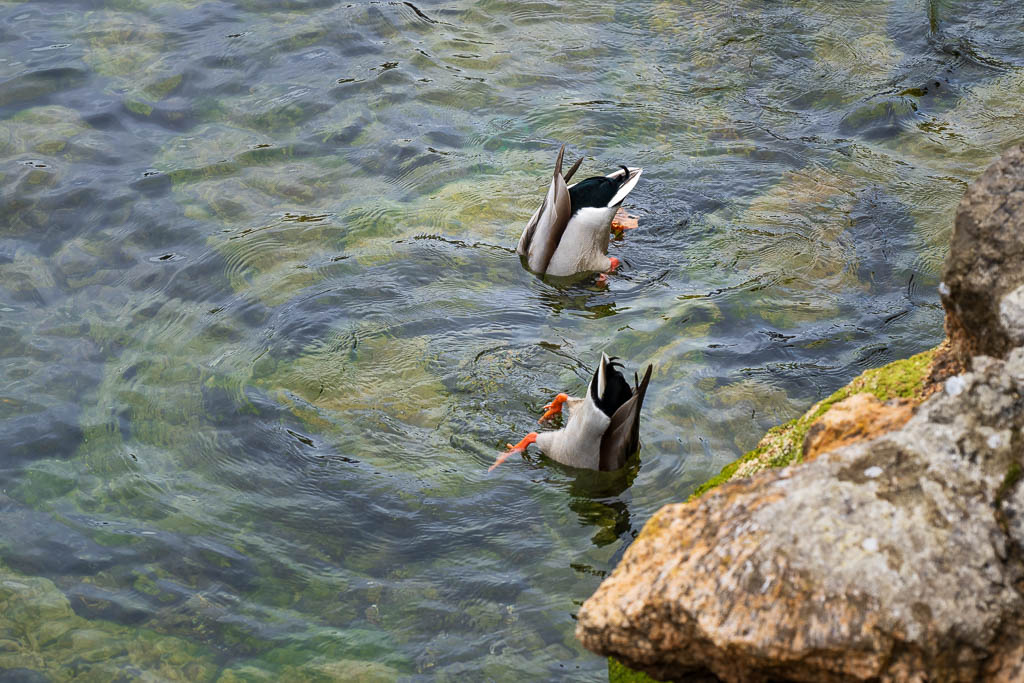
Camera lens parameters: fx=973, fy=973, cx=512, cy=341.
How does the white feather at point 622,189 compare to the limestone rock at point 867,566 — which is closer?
the limestone rock at point 867,566

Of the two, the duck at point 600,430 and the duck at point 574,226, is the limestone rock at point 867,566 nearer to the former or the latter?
the duck at point 600,430

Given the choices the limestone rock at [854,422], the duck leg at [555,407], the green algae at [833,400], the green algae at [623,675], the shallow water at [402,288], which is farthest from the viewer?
the duck leg at [555,407]

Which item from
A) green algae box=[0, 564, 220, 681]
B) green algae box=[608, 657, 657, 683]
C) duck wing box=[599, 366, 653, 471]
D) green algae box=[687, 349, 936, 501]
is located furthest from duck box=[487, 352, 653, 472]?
green algae box=[0, 564, 220, 681]

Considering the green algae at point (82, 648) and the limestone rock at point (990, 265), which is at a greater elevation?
the limestone rock at point (990, 265)

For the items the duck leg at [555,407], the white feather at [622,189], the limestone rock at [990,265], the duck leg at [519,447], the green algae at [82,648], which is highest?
the limestone rock at [990,265]

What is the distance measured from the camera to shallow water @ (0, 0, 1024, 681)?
496 cm

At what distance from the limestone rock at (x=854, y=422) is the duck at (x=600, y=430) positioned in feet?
6.60

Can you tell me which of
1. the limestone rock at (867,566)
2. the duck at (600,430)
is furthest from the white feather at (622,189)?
the limestone rock at (867,566)

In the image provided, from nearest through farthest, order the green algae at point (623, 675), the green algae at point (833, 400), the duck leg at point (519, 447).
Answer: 1. the green algae at point (833, 400)
2. the green algae at point (623, 675)
3. the duck leg at point (519, 447)

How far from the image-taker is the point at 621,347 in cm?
668

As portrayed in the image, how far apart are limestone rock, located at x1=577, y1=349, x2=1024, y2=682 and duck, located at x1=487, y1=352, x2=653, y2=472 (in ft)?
8.35

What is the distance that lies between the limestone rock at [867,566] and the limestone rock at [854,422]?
0.19 m

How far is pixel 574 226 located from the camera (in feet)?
24.9

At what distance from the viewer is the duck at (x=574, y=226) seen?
7.54 m
